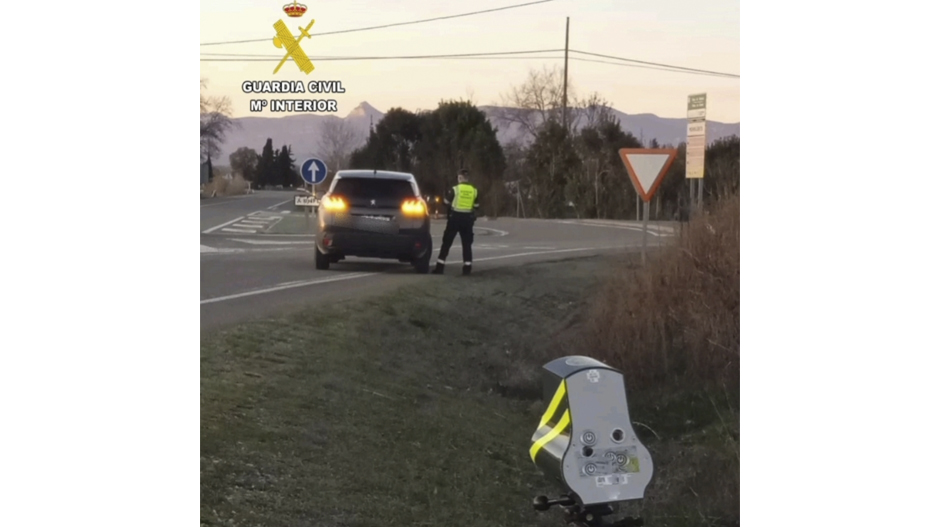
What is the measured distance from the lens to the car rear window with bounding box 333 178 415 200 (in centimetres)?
504

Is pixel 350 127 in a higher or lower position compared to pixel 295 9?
lower

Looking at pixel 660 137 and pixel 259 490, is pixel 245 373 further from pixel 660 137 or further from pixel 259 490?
pixel 660 137

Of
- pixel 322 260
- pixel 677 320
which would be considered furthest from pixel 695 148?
pixel 322 260

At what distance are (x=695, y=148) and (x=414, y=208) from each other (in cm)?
155

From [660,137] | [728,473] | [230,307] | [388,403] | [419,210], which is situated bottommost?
[728,473]

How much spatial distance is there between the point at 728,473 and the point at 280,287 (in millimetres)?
2686

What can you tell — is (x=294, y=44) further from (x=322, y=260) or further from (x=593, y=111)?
(x=593, y=111)

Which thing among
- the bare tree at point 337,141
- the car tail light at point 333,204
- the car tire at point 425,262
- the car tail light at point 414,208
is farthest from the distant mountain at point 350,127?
the car tire at point 425,262

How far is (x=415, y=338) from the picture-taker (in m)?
5.26

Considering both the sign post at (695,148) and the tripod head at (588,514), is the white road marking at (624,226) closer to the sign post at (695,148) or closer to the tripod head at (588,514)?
the sign post at (695,148)

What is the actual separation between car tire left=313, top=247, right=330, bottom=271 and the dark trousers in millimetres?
623

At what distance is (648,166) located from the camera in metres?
5.01

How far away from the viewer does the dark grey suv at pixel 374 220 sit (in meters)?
5.05

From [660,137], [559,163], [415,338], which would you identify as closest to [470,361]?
[415,338]
